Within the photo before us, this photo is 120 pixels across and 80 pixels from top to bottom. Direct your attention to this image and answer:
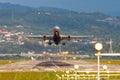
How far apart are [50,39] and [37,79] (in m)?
56.2

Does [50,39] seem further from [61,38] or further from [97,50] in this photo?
[97,50]

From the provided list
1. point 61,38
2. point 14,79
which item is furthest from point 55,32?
point 14,79

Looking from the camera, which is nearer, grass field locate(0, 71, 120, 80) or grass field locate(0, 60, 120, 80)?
grass field locate(0, 71, 120, 80)

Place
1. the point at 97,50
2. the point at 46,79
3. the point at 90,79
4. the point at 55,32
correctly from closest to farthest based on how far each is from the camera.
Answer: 1. the point at 97,50
2. the point at 90,79
3. the point at 46,79
4. the point at 55,32

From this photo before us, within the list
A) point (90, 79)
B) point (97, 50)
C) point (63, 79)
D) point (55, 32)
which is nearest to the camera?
point (97, 50)

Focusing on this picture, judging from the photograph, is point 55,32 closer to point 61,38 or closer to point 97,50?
point 61,38

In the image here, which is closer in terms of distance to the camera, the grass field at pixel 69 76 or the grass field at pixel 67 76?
Answer: the grass field at pixel 69 76

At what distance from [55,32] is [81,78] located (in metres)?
62.5

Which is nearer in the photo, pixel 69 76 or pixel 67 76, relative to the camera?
pixel 67 76

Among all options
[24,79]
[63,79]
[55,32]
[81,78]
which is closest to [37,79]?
[24,79]

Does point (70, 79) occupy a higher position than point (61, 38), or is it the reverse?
point (61, 38)

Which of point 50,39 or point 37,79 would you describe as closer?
point 37,79

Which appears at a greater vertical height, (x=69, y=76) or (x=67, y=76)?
(x=69, y=76)

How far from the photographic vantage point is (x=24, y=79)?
187 feet
